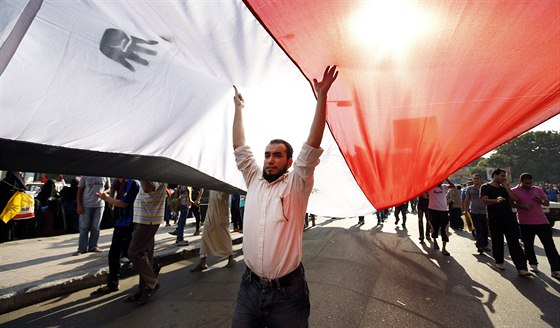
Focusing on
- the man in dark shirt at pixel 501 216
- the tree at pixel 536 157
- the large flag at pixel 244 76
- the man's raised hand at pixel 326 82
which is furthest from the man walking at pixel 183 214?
the tree at pixel 536 157

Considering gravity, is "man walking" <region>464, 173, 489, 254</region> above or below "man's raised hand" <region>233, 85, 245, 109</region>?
below

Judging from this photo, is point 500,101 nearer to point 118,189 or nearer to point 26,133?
point 26,133

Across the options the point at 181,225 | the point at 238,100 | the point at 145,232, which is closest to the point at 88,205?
the point at 181,225

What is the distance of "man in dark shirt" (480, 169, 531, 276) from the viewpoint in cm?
512

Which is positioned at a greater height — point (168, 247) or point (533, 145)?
point (533, 145)

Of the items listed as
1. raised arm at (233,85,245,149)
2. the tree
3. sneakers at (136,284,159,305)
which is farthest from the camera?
the tree

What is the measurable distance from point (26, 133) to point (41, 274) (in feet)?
14.3

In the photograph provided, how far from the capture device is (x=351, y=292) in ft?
13.6

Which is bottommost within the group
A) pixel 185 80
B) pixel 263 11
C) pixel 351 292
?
pixel 351 292

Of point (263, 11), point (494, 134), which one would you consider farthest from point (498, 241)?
A: point (263, 11)

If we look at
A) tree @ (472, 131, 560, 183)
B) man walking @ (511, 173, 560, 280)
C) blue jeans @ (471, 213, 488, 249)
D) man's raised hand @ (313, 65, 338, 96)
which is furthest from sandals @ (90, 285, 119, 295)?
tree @ (472, 131, 560, 183)

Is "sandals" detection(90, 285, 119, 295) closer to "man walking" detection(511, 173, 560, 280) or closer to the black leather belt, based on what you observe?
the black leather belt

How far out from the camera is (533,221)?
5.00 meters

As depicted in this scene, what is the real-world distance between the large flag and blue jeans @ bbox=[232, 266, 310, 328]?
47.5 inches
